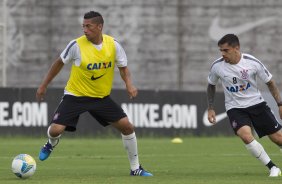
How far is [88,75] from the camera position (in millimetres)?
13859

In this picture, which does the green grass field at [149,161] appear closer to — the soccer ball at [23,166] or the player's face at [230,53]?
the soccer ball at [23,166]

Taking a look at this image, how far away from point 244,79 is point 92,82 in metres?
2.15

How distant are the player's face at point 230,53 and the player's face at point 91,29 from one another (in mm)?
1731

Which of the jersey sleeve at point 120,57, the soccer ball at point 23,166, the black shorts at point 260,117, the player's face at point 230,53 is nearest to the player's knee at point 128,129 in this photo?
the jersey sleeve at point 120,57

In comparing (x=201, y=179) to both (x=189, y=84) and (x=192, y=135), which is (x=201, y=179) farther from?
(x=189, y=84)

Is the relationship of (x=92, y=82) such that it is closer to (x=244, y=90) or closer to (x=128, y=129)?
(x=128, y=129)

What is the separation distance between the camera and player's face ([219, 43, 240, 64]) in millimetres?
13742

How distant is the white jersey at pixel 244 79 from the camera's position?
45.5 feet

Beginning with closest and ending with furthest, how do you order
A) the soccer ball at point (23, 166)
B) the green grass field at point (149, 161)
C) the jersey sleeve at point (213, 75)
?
the soccer ball at point (23, 166), the green grass field at point (149, 161), the jersey sleeve at point (213, 75)

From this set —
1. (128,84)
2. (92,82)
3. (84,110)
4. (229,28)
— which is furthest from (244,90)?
(229,28)

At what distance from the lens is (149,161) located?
17.5m

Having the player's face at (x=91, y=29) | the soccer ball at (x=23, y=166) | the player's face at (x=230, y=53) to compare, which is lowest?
the soccer ball at (x=23, y=166)

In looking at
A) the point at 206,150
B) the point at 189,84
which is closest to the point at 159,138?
the point at 206,150

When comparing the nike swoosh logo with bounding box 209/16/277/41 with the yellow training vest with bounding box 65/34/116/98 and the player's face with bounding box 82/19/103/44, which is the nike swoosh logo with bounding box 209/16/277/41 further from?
the player's face with bounding box 82/19/103/44
